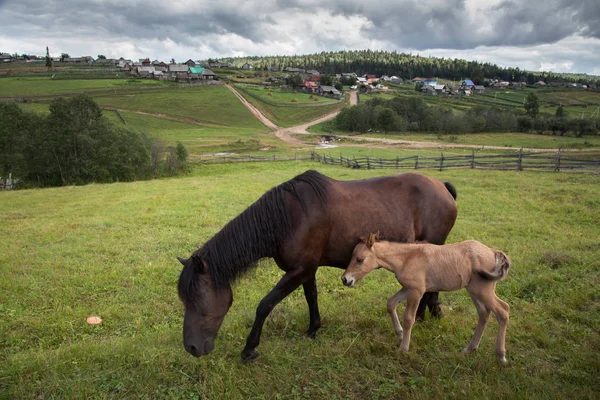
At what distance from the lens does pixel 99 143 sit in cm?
3184

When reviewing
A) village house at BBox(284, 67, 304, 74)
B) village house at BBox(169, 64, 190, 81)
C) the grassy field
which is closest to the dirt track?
village house at BBox(169, 64, 190, 81)

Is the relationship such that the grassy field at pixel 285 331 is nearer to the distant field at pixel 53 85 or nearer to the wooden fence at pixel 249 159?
the wooden fence at pixel 249 159

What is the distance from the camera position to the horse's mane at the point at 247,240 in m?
4.22

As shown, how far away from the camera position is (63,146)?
30.6 metres

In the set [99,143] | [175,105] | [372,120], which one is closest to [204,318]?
[99,143]

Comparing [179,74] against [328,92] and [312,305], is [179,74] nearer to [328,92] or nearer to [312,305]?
[328,92]

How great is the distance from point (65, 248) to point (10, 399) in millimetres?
8229

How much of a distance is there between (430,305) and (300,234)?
8.16 feet

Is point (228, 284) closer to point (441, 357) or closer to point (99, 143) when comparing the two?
point (441, 357)

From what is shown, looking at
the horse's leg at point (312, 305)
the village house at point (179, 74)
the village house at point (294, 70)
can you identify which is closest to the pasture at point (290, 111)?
the village house at point (179, 74)

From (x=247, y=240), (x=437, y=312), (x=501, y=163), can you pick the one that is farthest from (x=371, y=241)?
(x=501, y=163)

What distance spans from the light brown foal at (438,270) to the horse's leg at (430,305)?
A: 2.67ft

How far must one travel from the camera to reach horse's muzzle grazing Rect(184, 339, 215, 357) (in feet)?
13.3

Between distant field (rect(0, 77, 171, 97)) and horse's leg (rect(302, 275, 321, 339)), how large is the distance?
95.1m
